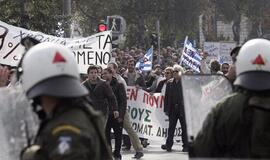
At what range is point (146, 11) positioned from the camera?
4569 centimetres

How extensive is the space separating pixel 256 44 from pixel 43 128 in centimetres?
151

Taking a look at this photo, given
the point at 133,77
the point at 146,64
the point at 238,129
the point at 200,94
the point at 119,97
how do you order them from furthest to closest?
1. the point at 146,64
2. the point at 133,77
3. the point at 119,97
4. the point at 200,94
5. the point at 238,129

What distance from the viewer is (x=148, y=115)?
1681cm

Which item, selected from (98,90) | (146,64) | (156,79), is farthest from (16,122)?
(146,64)

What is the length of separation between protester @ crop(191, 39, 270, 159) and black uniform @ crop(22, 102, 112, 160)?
93 centimetres

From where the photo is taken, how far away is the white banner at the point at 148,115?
16516 mm

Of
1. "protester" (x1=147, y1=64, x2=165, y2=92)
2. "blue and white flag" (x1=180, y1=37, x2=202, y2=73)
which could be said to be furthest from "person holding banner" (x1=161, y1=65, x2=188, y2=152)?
"blue and white flag" (x1=180, y1=37, x2=202, y2=73)

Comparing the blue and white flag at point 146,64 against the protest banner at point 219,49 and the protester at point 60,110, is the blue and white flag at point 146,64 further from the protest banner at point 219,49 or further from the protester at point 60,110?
the protester at point 60,110

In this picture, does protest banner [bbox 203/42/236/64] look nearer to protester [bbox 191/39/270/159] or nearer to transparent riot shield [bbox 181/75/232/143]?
transparent riot shield [bbox 181/75/232/143]

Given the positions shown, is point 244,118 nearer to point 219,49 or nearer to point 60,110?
point 60,110

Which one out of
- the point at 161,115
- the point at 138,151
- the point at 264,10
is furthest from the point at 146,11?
the point at 138,151

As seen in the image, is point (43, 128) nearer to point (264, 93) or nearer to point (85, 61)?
point (264, 93)

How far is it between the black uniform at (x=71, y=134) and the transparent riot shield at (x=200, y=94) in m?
1.23

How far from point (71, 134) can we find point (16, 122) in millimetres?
860
